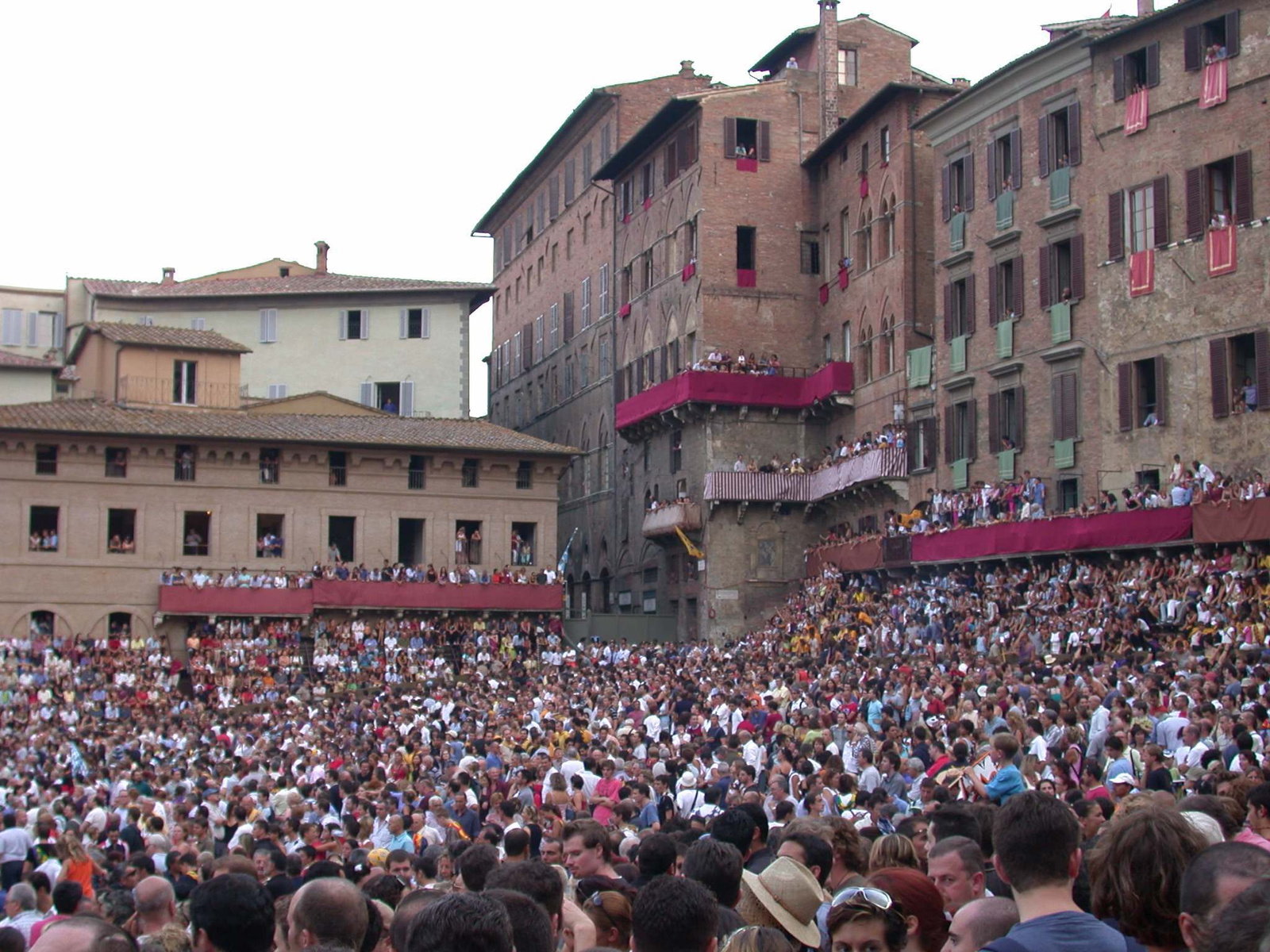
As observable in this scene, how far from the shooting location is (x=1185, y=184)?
126ft


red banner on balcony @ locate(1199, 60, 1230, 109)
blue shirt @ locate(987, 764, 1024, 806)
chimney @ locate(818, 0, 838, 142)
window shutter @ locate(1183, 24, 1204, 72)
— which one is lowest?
blue shirt @ locate(987, 764, 1024, 806)

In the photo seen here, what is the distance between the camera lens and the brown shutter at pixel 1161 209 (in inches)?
1529

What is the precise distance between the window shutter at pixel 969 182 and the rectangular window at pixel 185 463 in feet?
90.6

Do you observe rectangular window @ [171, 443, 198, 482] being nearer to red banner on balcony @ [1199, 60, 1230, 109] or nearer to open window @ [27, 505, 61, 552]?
open window @ [27, 505, 61, 552]

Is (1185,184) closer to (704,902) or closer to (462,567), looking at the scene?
(462,567)

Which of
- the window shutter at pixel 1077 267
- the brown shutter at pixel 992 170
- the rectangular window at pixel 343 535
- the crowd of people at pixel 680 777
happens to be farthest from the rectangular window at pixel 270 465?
the window shutter at pixel 1077 267

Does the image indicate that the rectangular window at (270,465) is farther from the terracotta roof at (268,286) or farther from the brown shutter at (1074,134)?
the brown shutter at (1074,134)

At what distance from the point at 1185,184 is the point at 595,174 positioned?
31223 millimetres

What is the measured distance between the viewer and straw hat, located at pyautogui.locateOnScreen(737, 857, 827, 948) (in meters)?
7.95

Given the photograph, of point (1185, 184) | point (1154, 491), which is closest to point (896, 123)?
point (1185, 184)

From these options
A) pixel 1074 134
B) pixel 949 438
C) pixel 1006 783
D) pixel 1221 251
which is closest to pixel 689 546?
pixel 949 438

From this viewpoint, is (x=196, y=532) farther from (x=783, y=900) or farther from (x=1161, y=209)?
(x=783, y=900)

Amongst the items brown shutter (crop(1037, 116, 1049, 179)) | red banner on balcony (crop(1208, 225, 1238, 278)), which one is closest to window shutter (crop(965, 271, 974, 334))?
brown shutter (crop(1037, 116, 1049, 179))

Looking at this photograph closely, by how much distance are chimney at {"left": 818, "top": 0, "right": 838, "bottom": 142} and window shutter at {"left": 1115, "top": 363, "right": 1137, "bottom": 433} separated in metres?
20.6
